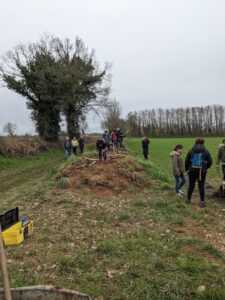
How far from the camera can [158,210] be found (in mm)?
7625

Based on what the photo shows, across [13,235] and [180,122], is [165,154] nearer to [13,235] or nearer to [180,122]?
[13,235]

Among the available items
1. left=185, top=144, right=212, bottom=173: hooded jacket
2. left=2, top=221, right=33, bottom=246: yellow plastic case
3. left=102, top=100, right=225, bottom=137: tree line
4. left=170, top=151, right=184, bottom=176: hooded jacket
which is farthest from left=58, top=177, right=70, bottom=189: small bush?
left=102, top=100, right=225, bottom=137: tree line

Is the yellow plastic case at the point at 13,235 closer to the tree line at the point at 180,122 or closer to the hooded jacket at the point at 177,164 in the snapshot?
the hooded jacket at the point at 177,164

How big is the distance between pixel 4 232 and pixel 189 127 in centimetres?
9174

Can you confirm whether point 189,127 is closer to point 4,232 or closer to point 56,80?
point 56,80

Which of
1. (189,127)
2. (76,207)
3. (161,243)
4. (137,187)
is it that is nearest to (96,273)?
(161,243)

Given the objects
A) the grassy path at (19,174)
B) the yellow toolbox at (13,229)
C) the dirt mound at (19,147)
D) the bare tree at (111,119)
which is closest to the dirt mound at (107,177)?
the grassy path at (19,174)

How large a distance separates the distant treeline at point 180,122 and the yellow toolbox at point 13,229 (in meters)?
85.3

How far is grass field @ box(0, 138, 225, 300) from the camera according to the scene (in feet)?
13.5

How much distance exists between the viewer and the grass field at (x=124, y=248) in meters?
4.11

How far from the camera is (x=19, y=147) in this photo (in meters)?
23.5

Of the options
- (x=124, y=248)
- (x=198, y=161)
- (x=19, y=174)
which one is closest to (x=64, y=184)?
(x=198, y=161)

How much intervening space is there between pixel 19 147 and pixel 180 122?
77379 mm

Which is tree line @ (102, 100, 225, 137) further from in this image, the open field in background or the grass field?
the grass field
